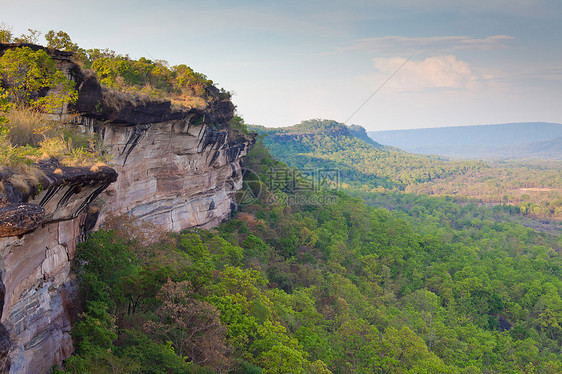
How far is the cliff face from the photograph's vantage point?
28.5 ft

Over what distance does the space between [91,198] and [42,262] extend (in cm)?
226

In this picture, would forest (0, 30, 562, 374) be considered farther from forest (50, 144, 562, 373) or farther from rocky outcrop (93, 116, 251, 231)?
rocky outcrop (93, 116, 251, 231)

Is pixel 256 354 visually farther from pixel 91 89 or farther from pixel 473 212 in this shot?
pixel 473 212

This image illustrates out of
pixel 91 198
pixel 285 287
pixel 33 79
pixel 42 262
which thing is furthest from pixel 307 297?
pixel 33 79

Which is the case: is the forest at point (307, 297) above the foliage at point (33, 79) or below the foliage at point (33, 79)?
below

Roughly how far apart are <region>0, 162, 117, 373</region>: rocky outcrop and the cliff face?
0.08ft

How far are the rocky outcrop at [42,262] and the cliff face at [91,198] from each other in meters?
0.02

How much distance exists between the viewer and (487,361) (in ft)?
88.3

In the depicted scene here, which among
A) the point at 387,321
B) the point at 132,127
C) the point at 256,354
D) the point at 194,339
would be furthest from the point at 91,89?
the point at 387,321

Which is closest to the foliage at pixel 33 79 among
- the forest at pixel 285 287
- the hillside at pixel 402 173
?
the forest at pixel 285 287

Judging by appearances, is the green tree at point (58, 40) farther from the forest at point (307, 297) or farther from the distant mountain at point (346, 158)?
the distant mountain at point (346, 158)

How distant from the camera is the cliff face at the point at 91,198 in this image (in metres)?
8.69

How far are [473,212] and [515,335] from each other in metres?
64.2

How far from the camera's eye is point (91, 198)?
38.6 feet
